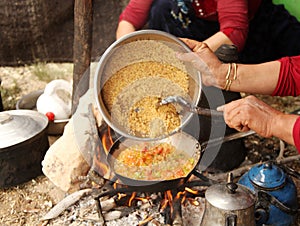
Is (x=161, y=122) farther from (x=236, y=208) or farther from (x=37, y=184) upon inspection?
(x=37, y=184)

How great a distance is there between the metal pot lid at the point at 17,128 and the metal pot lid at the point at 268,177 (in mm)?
1512

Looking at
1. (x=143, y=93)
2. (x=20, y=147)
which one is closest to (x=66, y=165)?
(x=20, y=147)

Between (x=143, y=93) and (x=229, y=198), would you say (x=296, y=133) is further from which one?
(x=143, y=93)

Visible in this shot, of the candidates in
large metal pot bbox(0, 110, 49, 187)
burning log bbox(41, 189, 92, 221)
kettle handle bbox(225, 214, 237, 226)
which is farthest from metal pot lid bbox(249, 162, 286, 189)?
large metal pot bbox(0, 110, 49, 187)

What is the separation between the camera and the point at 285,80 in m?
2.47

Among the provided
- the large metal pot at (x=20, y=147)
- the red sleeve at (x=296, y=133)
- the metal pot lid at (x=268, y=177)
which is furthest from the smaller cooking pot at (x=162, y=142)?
the large metal pot at (x=20, y=147)

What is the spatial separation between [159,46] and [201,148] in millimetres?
757

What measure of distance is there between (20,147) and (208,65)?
1373 millimetres

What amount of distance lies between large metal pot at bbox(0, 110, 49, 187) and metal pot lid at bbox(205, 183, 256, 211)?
4.71 feet

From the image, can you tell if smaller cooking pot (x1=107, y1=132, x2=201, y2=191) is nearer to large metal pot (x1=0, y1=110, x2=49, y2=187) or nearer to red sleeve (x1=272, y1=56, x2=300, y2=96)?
red sleeve (x1=272, y1=56, x2=300, y2=96)

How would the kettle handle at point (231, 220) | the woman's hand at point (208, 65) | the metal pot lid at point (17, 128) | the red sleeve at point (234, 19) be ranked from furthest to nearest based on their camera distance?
1. the red sleeve at point (234, 19)
2. the metal pot lid at point (17, 128)
3. the woman's hand at point (208, 65)
4. the kettle handle at point (231, 220)

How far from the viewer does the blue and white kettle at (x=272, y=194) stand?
7.46ft

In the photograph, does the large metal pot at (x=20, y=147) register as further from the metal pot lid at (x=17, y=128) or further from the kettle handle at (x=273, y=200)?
the kettle handle at (x=273, y=200)

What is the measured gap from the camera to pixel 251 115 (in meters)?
2.06
